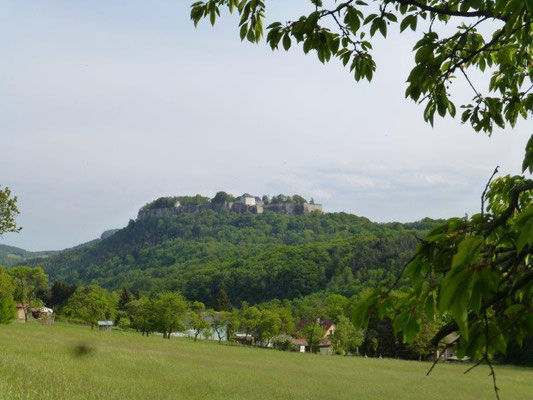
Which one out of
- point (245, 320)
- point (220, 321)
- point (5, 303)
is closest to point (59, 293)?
A: point (220, 321)

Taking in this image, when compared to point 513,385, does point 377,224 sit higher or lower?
higher

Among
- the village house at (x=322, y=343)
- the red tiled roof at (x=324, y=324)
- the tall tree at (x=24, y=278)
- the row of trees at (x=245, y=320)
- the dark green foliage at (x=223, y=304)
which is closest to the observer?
the tall tree at (x=24, y=278)

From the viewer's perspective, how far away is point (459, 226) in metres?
2.80

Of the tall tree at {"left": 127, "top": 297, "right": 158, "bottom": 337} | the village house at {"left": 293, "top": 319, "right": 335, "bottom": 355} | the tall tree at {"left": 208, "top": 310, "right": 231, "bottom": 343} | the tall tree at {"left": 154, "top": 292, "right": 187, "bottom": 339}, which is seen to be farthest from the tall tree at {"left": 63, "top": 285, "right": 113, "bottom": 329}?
the village house at {"left": 293, "top": 319, "right": 335, "bottom": 355}

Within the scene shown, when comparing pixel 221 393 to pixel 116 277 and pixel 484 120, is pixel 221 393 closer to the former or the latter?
pixel 484 120

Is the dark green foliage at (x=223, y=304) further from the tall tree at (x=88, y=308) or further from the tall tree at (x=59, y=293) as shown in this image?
the tall tree at (x=59, y=293)

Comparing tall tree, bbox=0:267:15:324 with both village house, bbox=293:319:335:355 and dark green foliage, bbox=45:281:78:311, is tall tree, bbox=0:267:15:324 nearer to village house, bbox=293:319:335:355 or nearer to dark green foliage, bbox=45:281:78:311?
village house, bbox=293:319:335:355

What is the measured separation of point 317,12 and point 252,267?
14189 centimetres

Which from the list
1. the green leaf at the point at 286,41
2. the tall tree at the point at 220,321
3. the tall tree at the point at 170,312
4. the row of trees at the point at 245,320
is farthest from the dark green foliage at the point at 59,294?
the green leaf at the point at 286,41

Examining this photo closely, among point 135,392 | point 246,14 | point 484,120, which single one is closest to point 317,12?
point 246,14

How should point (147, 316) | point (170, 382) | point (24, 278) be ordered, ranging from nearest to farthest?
1. point (170, 382)
2. point (24, 278)
3. point (147, 316)

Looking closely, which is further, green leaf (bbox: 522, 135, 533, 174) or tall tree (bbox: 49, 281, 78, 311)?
tall tree (bbox: 49, 281, 78, 311)

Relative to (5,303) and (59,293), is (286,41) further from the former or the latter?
(59,293)

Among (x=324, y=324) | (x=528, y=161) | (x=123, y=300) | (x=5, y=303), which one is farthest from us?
(x=123, y=300)
